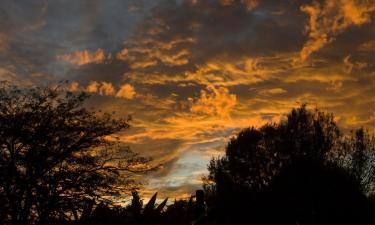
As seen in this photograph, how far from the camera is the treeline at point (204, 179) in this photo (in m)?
5.55

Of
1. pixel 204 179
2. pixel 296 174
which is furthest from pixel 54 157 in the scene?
pixel 204 179

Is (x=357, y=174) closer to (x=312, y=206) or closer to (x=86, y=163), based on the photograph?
(x=312, y=206)

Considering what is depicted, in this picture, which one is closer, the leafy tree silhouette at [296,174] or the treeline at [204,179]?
the treeline at [204,179]

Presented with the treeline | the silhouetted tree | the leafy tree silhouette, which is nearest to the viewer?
the treeline

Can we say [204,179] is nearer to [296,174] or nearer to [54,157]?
[296,174]

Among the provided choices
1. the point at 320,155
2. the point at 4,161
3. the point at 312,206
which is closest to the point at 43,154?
the point at 4,161

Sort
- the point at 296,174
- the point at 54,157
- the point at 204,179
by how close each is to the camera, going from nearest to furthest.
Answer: the point at 54,157 < the point at 296,174 < the point at 204,179

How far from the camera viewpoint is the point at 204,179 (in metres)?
59.7

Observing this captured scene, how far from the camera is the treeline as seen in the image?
555cm

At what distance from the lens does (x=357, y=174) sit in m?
45.7

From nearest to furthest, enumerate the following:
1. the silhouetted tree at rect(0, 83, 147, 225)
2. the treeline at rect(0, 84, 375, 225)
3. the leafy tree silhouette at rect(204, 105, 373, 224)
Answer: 1. the treeline at rect(0, 84, 375, 225)
2. the silhouetted tree at rect(0, 83, 147, 225)
3. the leafy tree silhouette at rect(204, 105, 373, 224)

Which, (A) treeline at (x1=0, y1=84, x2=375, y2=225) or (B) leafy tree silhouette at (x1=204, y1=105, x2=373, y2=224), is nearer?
(A) treeline at (x1=0, y1=84, x2=375, y2=225)

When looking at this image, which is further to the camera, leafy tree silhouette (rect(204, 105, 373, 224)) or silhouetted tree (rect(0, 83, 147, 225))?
leafy tree silhouette (rect(204, 105, 373, 224))

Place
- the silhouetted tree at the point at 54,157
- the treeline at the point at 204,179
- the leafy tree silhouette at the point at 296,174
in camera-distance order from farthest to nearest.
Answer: the leafy tree silhouette at the point at 296,174 < the silhouetted tree at the point at 54,157 < the treeline at the point at 204,179
